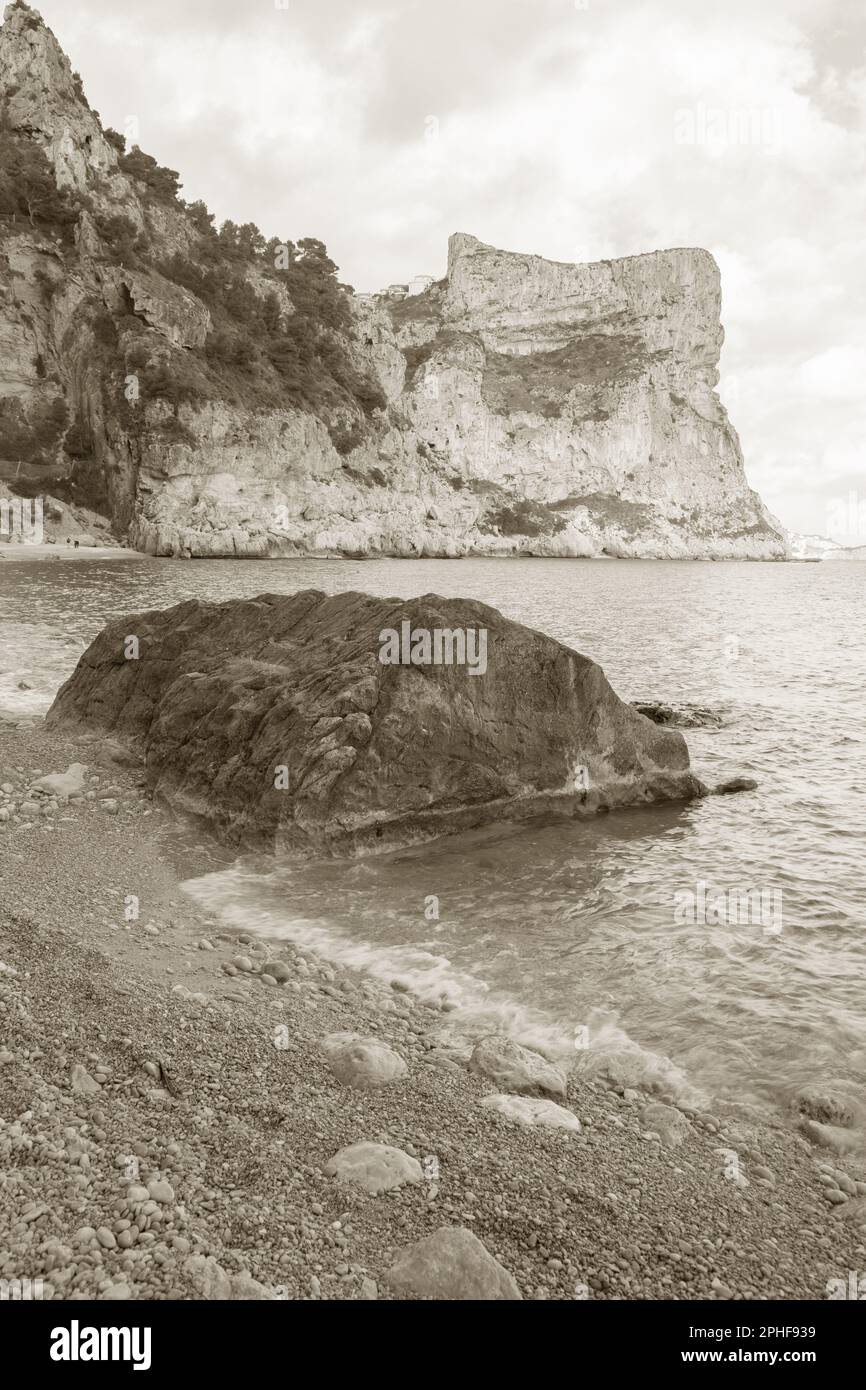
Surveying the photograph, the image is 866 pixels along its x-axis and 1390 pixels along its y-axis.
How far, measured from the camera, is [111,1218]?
3.73 m

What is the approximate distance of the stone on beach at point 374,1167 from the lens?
4.43m

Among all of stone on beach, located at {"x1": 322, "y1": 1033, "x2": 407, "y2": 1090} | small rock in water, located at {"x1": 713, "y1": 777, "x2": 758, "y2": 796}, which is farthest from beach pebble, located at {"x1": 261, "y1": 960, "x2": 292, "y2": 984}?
small rock in water, located at {"x1": 713, "y1": 777, "x2": 758, "y2": 796}

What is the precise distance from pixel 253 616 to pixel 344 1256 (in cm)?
1336

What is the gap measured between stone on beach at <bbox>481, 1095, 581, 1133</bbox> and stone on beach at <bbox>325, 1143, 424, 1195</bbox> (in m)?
0.89

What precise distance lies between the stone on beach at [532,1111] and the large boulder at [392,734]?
523 cm

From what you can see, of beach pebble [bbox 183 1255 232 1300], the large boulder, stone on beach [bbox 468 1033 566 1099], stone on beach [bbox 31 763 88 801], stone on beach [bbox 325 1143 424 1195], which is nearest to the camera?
beach pebble [bbox 183 1255 232 1300]

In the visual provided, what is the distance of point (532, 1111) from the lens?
5.41 m

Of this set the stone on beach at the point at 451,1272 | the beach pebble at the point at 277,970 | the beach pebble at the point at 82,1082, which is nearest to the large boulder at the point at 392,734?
the beach pebble at the point at 277,970

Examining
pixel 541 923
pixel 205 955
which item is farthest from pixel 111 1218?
pixel 541 923

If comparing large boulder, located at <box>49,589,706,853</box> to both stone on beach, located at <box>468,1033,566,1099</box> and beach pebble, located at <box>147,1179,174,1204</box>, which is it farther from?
beach pebble, located at <box>147,1179,174,1204</box>

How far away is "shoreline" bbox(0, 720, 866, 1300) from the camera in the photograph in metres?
3.71

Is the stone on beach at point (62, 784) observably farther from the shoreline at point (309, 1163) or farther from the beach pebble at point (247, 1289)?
the beach pebble at point (247, 1289)

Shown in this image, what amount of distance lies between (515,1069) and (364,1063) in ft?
3.60

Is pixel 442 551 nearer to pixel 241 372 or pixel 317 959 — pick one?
pixel 241 372
